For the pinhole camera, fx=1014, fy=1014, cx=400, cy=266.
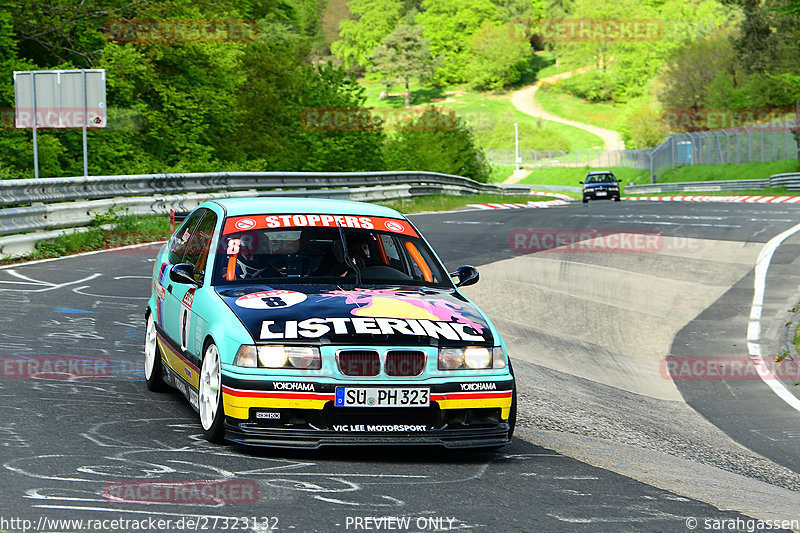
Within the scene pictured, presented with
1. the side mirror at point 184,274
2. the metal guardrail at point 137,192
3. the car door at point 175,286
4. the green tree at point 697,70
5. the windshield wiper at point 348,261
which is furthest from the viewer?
the green tree at point 697,70

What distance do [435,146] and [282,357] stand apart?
48.1 m

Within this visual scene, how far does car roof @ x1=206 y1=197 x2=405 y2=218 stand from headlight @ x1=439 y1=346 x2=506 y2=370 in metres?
1.84

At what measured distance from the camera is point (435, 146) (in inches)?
2100

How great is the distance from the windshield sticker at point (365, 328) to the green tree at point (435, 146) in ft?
134

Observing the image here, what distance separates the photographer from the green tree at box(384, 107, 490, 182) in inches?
1960

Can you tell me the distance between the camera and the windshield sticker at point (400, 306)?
6145mm

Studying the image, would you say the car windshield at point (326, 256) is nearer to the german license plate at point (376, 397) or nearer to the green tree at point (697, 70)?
the german license plate at point (376, 397)

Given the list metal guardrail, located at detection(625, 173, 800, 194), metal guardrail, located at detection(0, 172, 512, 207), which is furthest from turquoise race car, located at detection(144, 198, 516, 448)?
metal guardrail, located at detection(625, 173, 800, 194)

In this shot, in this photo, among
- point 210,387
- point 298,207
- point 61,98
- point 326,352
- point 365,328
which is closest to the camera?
point 326,352

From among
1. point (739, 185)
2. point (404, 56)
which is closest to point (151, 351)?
point (739, 185)

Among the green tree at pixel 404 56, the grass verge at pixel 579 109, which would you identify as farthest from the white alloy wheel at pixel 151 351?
the green tree at pixel 404 56

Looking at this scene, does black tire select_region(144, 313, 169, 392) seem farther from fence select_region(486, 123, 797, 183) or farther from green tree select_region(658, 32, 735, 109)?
green tree select_region(658, 32, 735, 109)

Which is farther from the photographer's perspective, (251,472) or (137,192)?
(137,192)

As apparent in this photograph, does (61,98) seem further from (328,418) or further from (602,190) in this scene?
(602,190)
